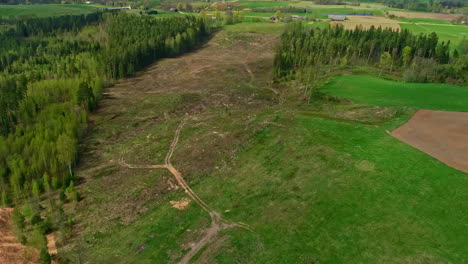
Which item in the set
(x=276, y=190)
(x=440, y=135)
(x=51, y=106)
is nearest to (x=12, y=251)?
(x=276, y=190)

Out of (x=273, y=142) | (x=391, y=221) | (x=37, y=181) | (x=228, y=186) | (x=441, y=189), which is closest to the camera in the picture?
(x=391, y=221)

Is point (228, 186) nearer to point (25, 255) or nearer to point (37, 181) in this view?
point (25, 255)

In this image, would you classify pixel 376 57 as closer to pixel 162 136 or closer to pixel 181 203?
pixel 162 136

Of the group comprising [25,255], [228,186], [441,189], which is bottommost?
[25,255]

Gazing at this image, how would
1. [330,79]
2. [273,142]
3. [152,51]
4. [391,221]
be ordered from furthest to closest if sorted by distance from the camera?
[152,51]
[330,79]
[273,142]
[391,221]

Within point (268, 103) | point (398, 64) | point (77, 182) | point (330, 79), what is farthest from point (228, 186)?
point (398, 64)

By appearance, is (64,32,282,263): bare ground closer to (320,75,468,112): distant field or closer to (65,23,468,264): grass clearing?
(65,23,468,264): grass clearing

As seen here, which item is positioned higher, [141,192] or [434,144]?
[434,144]
